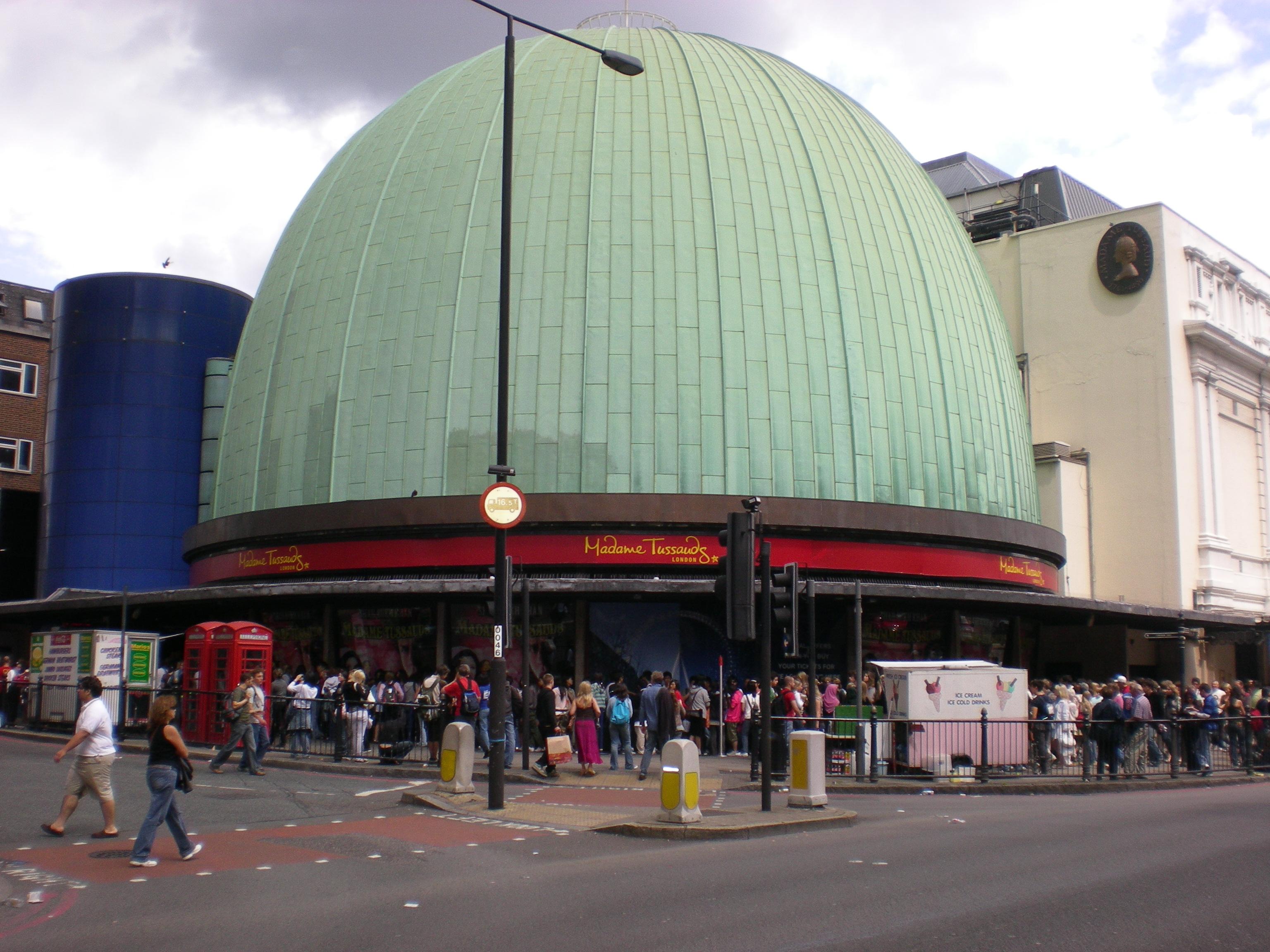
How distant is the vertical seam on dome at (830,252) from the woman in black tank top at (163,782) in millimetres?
20369

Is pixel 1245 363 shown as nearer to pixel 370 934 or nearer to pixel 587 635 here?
pixel 587 635

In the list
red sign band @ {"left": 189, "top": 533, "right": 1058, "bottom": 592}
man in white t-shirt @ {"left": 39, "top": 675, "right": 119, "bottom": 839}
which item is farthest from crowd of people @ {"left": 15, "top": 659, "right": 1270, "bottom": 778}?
man in white t-shirt @ {"left": 39, "top": 675, "right": 119, "bottom": 839}

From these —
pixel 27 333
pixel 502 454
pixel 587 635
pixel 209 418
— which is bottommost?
pixel 587 635

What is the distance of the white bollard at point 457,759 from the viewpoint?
1705cm

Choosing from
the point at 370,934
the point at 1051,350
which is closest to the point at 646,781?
the point at 370,934

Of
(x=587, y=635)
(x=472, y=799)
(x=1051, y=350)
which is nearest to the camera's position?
(x=472, y=799)

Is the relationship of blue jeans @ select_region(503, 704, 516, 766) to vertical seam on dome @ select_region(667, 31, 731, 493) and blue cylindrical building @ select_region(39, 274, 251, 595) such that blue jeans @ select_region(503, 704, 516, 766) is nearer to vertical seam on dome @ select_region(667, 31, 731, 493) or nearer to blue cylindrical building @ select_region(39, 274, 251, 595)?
vertical seam on dome @ select_region(667, 31, 731, 493)

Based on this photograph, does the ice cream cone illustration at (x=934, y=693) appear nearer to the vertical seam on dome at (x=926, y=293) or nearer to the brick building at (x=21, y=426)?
the vertical seam on dome at (x=926, y=293)

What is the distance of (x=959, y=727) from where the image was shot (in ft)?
71.5

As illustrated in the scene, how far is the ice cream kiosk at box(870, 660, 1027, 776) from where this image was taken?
21.6 m

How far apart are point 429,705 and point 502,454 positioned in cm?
721

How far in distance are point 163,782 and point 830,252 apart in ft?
80.3

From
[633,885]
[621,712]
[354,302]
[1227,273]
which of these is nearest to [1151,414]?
[1227,273]

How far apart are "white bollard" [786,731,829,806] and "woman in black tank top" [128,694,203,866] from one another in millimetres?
7517
